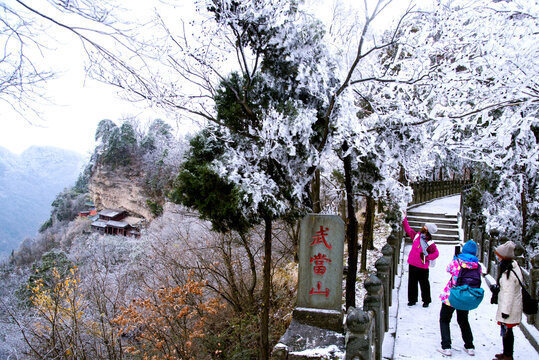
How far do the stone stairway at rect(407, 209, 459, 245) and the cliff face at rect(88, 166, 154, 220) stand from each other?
31.9 m

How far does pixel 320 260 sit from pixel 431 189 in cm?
1735

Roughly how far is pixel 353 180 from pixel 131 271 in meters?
16.4

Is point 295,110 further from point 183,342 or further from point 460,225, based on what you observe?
point 460,225

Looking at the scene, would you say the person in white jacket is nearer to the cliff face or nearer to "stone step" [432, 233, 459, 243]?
"stone step" [432, 233, 459, 243]

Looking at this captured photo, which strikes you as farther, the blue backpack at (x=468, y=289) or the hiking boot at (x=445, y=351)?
the hiking boot at (x=445, y=351)

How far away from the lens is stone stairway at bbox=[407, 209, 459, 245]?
41.7ft

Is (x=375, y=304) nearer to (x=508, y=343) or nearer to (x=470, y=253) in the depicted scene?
(x=470, y=253)

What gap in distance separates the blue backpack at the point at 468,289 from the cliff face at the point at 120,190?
38.5 meters

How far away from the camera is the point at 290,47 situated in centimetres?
598

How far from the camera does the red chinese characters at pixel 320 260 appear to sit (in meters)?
5.63

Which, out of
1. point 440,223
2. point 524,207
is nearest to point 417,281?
point 524,207

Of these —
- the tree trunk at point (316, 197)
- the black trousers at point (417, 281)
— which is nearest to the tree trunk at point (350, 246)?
the tree trunk at point (316, 197)

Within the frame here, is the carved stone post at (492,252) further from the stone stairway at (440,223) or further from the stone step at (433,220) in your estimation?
the stone step at (433,220)

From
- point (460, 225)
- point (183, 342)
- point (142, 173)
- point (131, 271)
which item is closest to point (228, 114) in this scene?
point (183, 342)
